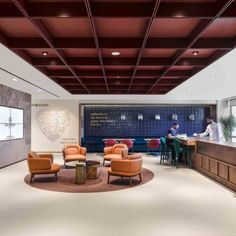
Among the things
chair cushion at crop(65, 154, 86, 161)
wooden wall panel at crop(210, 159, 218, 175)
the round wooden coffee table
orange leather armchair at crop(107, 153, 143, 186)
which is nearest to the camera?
orange leather armchair at crop(107, 153, 143, 186)

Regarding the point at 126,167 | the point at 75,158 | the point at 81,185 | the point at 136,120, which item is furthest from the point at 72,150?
the point at 136,120

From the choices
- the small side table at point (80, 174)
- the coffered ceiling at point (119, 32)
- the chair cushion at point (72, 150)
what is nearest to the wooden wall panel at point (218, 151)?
the coffered ceiling at point (119, 32)

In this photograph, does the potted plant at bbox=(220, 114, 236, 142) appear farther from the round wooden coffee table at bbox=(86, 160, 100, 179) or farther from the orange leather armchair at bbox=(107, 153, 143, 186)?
the round wooden coffee table at bbox=(86, 160, 100, 179)

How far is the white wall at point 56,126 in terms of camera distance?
1340cm

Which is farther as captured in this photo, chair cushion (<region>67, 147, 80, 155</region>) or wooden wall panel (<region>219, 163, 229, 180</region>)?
chair cushion (<region>67, 147, 80, 155</region>)

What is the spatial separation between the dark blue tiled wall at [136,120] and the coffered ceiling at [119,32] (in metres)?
7.16

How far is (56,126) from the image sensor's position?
13.4m

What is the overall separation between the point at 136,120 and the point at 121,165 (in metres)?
7.70

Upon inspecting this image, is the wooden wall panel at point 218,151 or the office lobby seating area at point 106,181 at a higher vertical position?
the wooden wall panel at point 218,151

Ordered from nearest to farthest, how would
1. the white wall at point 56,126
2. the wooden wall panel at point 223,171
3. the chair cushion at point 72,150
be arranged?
the wooden wall panel at point 223,171 → the chair cushion at point 72,150 → the white wall at point 56,126

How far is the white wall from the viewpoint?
1340cm

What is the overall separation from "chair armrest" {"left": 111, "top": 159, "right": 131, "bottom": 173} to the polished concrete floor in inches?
21.4

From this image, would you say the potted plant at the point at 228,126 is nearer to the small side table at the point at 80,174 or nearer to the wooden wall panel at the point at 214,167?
the wooden wall panel at the point at 214,167

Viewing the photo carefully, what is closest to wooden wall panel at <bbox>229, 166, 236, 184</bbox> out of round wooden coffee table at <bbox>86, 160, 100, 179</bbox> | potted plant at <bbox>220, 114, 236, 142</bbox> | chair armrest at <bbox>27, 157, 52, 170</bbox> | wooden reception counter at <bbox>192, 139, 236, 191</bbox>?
wooden reception counter at <bbox>192, 139, 236, 191</bbox>
